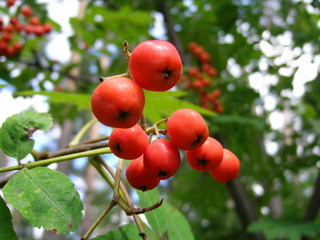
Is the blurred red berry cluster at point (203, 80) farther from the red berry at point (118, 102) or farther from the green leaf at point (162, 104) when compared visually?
the red berry at point (118, 102)

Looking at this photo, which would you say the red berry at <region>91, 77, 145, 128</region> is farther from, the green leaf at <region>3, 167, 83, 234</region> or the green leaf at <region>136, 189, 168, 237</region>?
the green leaf at <region>136, 189, 168, 237</region>

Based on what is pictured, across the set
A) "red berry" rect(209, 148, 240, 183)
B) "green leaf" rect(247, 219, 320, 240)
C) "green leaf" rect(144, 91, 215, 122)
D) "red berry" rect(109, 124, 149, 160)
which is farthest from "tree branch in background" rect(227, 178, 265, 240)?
"red berry" rect(109, 124, 149, 160)

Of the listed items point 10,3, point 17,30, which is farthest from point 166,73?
point 17,30

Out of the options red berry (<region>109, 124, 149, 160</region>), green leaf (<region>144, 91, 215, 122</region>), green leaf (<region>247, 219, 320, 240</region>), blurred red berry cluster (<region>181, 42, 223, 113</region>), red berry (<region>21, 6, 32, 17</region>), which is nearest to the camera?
red berry (<region>109, 124, 149, 160</region>)

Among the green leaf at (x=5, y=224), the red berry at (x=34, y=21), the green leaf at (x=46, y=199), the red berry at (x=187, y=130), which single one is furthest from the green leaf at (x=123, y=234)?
the red berry at (x=34, y=21)

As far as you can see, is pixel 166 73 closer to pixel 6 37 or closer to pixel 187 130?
pixel 187 130

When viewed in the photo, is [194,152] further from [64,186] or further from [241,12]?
[241,12]
